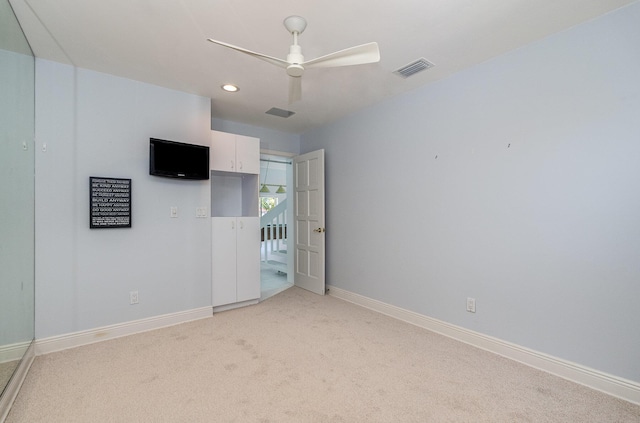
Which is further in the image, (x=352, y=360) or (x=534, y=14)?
(x=352, y=360)

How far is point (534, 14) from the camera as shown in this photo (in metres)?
1.95

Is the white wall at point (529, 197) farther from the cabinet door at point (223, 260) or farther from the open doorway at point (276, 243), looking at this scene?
the open doorway at point (276, 243)

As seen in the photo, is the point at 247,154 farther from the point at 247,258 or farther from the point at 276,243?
the point at 276,243

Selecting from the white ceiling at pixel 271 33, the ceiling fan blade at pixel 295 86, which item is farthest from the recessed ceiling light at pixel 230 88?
the ceiling fan blade at pixel 295 86

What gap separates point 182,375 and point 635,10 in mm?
3945

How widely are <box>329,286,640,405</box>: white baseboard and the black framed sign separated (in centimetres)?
299

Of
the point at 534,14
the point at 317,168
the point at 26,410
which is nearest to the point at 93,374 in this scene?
the point at 26,410

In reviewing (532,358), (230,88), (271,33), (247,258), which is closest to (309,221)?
(247,258)

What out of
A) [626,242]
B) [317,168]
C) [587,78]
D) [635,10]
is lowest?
[626,242]

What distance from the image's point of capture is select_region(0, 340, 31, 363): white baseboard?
6.01ft

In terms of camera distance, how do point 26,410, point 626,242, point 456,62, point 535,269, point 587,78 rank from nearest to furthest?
→ point 26,410
point 626,242
point 587,78
point 535,269
point 456,62

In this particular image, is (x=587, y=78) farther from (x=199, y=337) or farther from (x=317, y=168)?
(x=199, y=337)

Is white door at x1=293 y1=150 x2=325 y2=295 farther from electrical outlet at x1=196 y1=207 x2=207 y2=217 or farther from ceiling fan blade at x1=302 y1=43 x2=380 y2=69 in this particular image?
ceiling fan blade at x1=302 y1=43 x2=380 y2=69

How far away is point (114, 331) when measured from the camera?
2.79m
